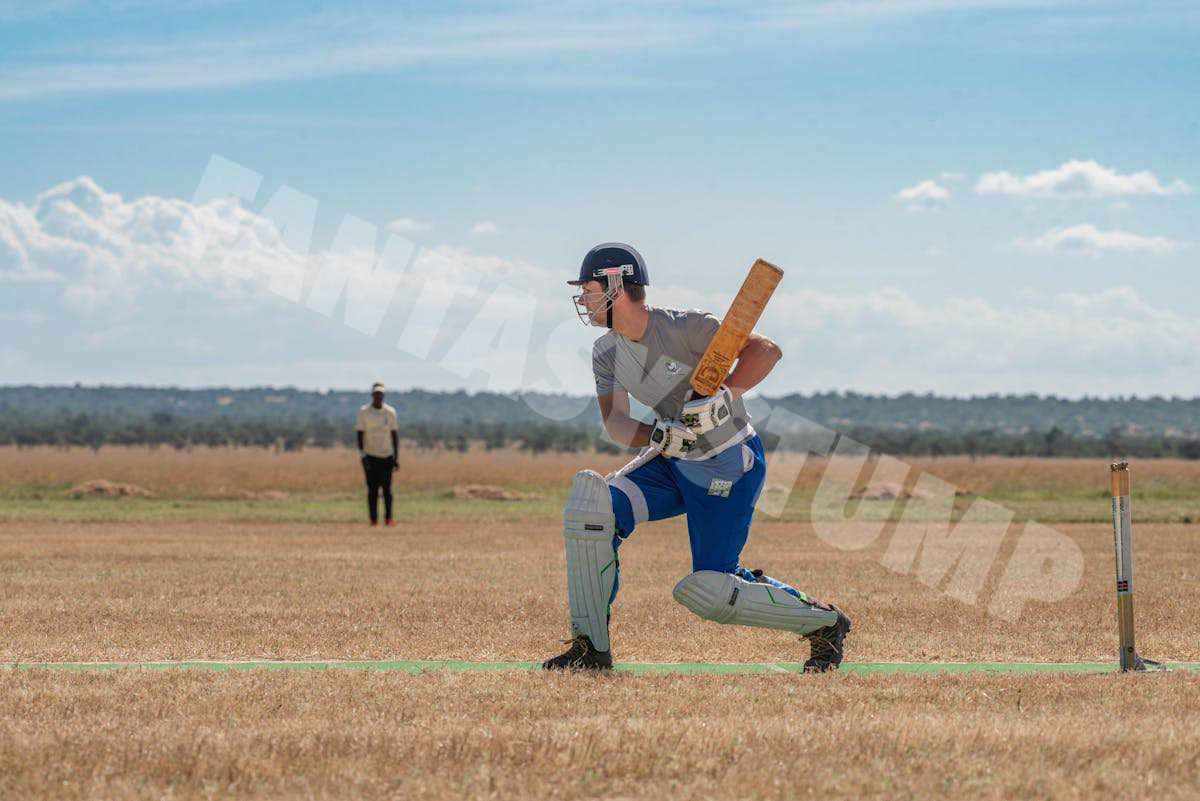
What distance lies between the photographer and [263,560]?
1697 centimetres

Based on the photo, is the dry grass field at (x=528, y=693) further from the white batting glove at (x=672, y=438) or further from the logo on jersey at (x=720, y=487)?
the white batting glove at (x=672, y=438)

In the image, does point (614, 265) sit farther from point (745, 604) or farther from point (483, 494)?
point (483, 494)

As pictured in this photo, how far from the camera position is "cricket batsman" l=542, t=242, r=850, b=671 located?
8.25 meters

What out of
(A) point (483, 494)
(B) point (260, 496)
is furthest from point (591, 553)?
(A) point (483, 494)

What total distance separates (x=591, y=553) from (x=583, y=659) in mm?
614

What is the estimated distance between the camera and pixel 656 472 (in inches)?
334

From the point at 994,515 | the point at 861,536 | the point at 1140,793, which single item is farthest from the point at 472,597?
the point at 994,515

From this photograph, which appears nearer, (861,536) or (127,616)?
(127,616)

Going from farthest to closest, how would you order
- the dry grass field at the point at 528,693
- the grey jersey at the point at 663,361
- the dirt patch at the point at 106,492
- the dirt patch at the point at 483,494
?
the dirt patch at the point at 483,494 → the dirt patch at the point at 106,492 → the grey jersey at the point at 663,361 → the dry grass field at the point at 528,693

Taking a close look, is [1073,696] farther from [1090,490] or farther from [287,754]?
[1090,490]

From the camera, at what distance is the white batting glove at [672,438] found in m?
8.10

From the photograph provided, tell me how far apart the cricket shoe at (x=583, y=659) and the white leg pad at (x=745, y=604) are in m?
0.54

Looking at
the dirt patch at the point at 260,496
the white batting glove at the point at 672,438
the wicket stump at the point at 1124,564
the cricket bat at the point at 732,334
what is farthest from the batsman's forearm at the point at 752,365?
the dirt patch at the point at 260,496

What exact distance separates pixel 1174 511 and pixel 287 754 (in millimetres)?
25895
